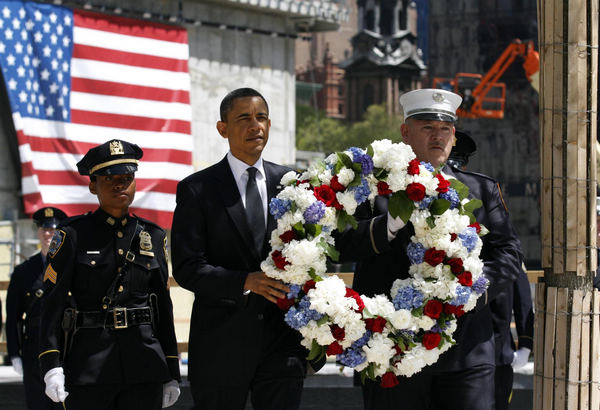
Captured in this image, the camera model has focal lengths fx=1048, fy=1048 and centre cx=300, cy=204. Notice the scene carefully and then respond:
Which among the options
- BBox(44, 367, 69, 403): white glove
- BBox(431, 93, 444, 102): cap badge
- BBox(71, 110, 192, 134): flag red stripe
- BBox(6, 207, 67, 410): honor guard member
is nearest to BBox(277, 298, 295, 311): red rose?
BBox(44, 367, 69, 403): white glove

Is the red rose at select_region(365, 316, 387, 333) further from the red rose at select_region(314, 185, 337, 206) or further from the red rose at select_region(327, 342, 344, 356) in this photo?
the red rose at select_region(314, 185, 337, 206)

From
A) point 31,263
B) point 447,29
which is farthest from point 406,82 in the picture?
point 31,263

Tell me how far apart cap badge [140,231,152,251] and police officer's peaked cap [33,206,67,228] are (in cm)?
344

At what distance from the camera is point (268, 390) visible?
484 cm

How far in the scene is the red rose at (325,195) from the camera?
4.70 m

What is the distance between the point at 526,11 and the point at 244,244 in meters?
84.0

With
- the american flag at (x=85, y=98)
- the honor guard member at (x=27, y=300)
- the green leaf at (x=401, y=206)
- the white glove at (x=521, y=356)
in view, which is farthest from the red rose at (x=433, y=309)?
the american flag at (x=85, y=98)

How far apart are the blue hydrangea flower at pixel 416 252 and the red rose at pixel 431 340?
0.36 metres

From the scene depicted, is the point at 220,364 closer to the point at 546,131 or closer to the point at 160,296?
the point at 160,296

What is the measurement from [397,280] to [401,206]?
34 cm

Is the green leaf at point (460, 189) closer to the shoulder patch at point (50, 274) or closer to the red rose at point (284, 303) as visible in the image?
the red rose at point (284, 303)

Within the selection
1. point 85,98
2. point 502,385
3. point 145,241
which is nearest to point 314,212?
point 145,241

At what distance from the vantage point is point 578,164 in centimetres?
536

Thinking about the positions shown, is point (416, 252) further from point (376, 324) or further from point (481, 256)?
point (481, 256)
